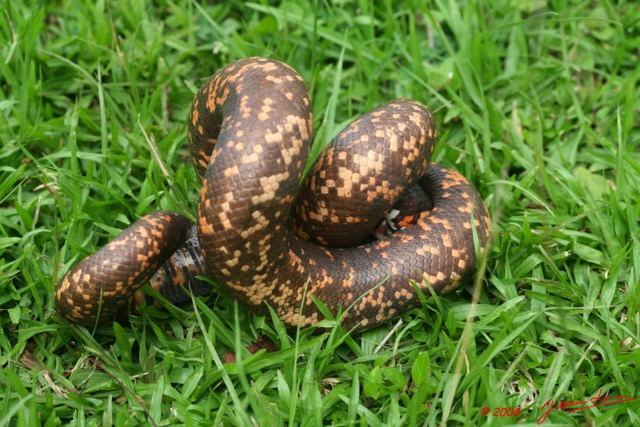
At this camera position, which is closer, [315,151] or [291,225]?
[291,225]

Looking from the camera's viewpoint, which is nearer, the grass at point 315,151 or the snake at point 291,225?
the snake at point 291,225

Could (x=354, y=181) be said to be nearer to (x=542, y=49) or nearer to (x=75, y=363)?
(x=75, y=363)

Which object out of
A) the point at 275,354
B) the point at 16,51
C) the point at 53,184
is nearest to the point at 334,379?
the point at 275,354

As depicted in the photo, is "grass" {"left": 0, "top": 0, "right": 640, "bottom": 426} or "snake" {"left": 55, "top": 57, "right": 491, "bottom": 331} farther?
"grass" {"left": 0, "top": 0, "right": 640, "bottom": 426}

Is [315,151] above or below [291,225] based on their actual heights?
above
